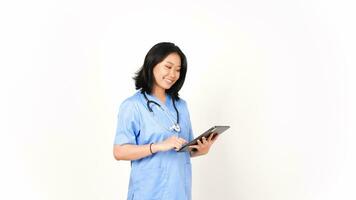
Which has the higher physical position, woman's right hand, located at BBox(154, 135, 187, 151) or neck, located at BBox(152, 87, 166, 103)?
neck, located at BBox(152, 87, 166, 103)

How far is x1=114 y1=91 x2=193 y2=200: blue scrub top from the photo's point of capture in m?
2.19

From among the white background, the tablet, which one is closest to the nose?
the tablet

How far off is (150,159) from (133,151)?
0.11 meters

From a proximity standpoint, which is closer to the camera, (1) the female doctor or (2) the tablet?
(2) the tablet

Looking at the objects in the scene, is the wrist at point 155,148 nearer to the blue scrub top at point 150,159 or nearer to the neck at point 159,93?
the blue scrub top at point 150,159

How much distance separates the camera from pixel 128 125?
218 cm

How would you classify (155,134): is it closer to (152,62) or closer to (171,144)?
(171,144)

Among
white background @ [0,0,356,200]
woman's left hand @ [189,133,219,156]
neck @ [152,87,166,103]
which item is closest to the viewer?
woman's left hand @ [189,133,219,156]

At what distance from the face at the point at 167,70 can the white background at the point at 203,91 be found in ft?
2.68

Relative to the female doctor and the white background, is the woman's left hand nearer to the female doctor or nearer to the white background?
the female doctor

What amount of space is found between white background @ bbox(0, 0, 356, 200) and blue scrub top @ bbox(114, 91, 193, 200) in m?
0.85

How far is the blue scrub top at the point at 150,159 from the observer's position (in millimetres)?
2188

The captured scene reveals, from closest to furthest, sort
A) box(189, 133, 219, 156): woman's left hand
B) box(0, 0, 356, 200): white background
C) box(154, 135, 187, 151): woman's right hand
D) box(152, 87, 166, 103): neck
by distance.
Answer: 1. box(154, 135, 187, 151): woman's right hand
2. box(189, 133, 219, 156): woman's left hand
3. box(152, 87, 166, 103): neck
4. box(0, 0, 356, 200): white background

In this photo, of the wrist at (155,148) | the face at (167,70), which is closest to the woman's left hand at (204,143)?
the wrist at (155,148)
